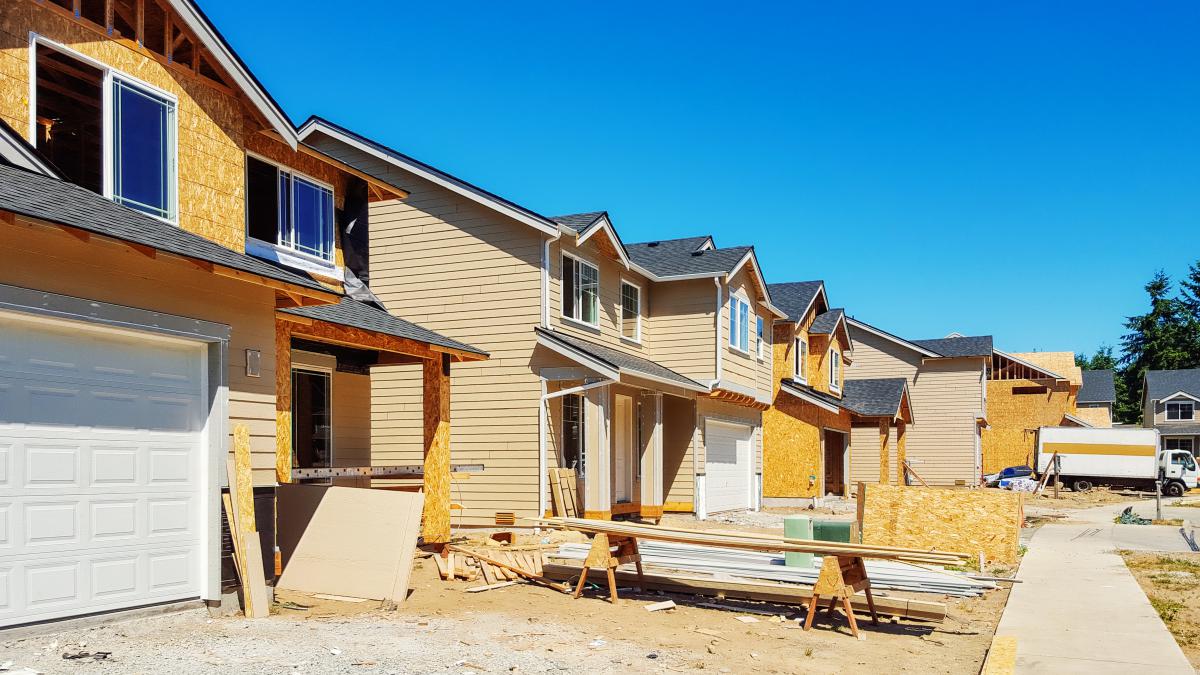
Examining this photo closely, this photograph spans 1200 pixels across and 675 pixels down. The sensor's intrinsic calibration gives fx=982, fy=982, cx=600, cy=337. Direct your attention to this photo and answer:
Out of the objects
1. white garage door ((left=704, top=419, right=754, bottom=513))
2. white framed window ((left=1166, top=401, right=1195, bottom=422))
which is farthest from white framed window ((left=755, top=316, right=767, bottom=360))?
white framed window ((left=1166, top=401, right=1195, bottom=422))

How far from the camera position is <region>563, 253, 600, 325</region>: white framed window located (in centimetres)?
2064

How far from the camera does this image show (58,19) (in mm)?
10234

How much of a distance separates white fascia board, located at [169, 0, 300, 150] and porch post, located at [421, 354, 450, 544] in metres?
4.04

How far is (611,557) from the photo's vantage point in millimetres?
11461

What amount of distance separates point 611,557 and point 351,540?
9.71ft

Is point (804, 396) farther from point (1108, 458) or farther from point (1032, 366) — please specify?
point (1032, 366)

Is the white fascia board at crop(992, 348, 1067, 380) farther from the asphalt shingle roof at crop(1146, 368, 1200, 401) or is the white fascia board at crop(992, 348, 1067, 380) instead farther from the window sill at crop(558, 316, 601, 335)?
the window sill at crop(558, 316, 601, 335)

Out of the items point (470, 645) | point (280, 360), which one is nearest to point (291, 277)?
point (280, 360)

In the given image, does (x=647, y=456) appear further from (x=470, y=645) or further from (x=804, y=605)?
(x=470, y=645)

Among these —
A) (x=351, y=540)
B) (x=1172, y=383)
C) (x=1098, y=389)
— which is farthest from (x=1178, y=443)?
(x=351, y=540)

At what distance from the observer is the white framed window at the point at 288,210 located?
44.4 feet

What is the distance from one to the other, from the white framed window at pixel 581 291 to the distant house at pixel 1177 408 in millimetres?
53073

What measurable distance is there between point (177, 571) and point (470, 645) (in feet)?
9.71

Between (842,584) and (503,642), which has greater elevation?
(842,584)
